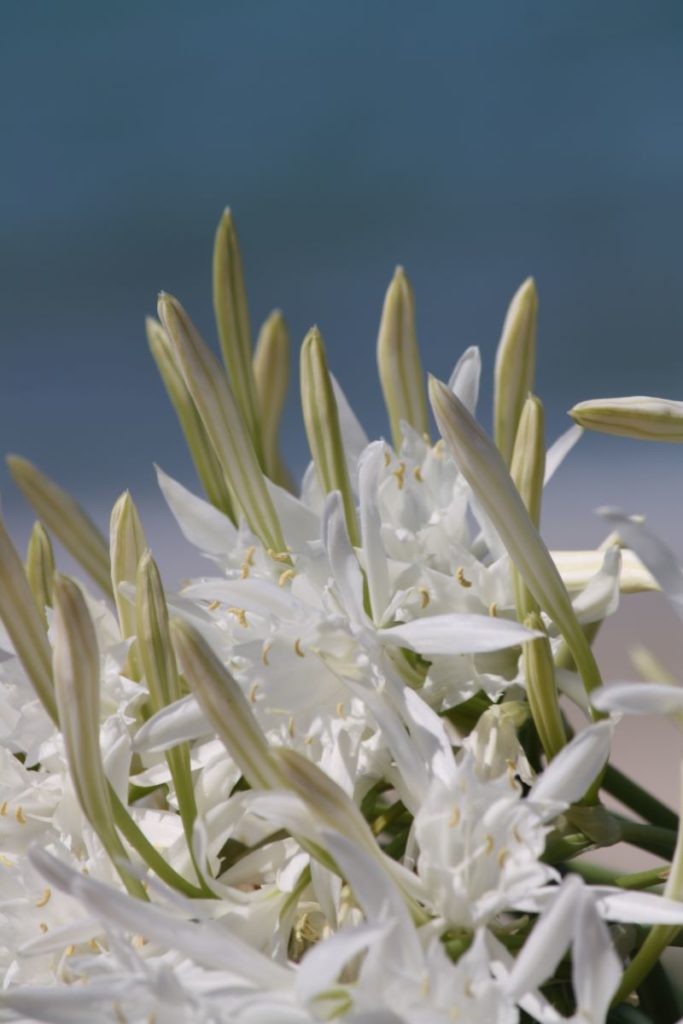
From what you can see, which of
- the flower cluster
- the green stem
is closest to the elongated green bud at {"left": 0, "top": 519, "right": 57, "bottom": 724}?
the flower cluster

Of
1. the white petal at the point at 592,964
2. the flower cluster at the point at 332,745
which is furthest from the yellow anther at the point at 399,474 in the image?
the white petal at the point at 592,964

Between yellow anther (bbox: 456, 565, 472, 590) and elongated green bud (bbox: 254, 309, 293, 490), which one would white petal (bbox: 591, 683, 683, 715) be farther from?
elongated green bud (bbox: 254, 309, 293, 490)

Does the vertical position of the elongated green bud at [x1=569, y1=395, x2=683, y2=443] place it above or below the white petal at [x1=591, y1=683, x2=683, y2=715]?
above

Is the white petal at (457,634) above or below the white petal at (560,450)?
below

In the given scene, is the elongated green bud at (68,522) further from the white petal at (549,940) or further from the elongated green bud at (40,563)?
the white petal at (549,940)
